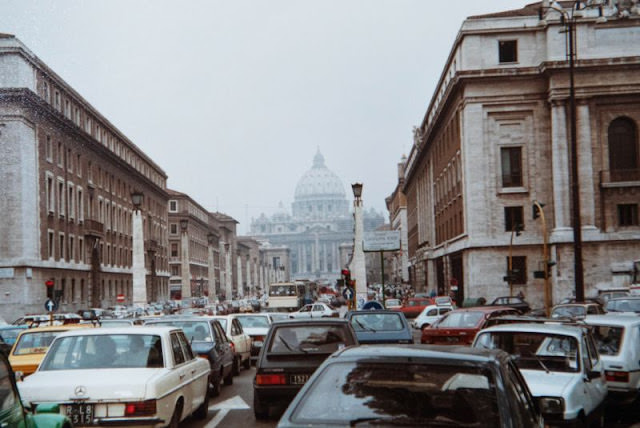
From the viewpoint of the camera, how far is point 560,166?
50531mm

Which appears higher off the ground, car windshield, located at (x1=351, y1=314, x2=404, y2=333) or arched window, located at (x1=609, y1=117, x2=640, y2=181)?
arched window, located at (x1=609, y1=117, x2=640, y2=181)

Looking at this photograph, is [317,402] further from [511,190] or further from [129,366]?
[511,190]

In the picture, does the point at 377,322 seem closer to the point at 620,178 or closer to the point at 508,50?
the point at 620,178

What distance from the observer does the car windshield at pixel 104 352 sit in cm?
964

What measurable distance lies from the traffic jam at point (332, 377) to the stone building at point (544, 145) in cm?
3574

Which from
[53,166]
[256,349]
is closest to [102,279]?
[53,166]

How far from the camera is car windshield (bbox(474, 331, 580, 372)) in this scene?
32.3 ft

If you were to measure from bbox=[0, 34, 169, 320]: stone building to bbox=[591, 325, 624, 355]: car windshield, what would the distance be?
3056cm

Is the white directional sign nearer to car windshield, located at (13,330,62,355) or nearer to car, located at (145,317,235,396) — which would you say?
car, located at (145,317,235,396)

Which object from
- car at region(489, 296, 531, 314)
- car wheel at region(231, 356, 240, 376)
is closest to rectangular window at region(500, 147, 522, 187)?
car at region(489, 296, 531, 314)

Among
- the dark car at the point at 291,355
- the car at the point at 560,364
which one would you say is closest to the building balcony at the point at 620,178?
the dark car at the point at 291,355

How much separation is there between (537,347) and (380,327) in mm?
9617

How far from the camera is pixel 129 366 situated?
379 inches

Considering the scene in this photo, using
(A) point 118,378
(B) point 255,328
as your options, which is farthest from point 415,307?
(A) point 118,378
